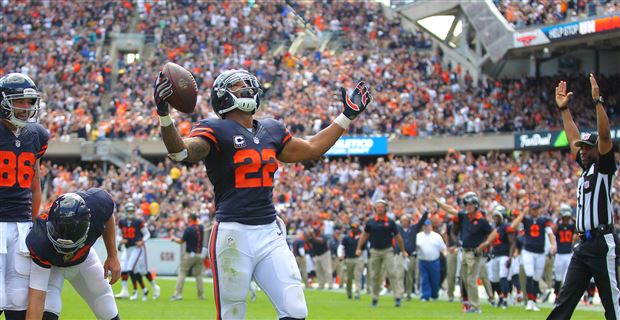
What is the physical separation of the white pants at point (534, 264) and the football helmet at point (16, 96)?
1156 centimetres

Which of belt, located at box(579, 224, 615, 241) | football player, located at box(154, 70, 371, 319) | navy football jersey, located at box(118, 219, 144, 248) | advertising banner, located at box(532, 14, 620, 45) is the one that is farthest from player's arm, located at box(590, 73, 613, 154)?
advertising banner, located at box(532, 14, 620, 45)

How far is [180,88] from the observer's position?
21.9ft

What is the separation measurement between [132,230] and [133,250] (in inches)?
20.1

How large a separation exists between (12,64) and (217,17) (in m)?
9.11

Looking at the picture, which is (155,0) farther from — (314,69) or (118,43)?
(314,69)

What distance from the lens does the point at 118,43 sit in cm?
4309

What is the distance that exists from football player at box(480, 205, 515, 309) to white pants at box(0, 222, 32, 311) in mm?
11358

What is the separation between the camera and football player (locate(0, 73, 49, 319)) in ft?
26.3

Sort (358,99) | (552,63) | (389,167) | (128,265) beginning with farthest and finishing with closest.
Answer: (552,63), (389,167), (128,265), (358,99)

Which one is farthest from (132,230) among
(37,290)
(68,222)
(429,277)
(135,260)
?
(68,222)

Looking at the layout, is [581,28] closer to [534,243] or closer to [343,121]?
[534,243]

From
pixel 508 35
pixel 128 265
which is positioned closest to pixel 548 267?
pixel 128 265

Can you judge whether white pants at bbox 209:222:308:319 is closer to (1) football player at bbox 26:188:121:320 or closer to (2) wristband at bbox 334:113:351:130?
(2) wristband at bbox 334:113:351:130

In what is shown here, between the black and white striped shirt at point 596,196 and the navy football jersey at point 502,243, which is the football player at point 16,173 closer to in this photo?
the black and white striped shirt at point 596,196
